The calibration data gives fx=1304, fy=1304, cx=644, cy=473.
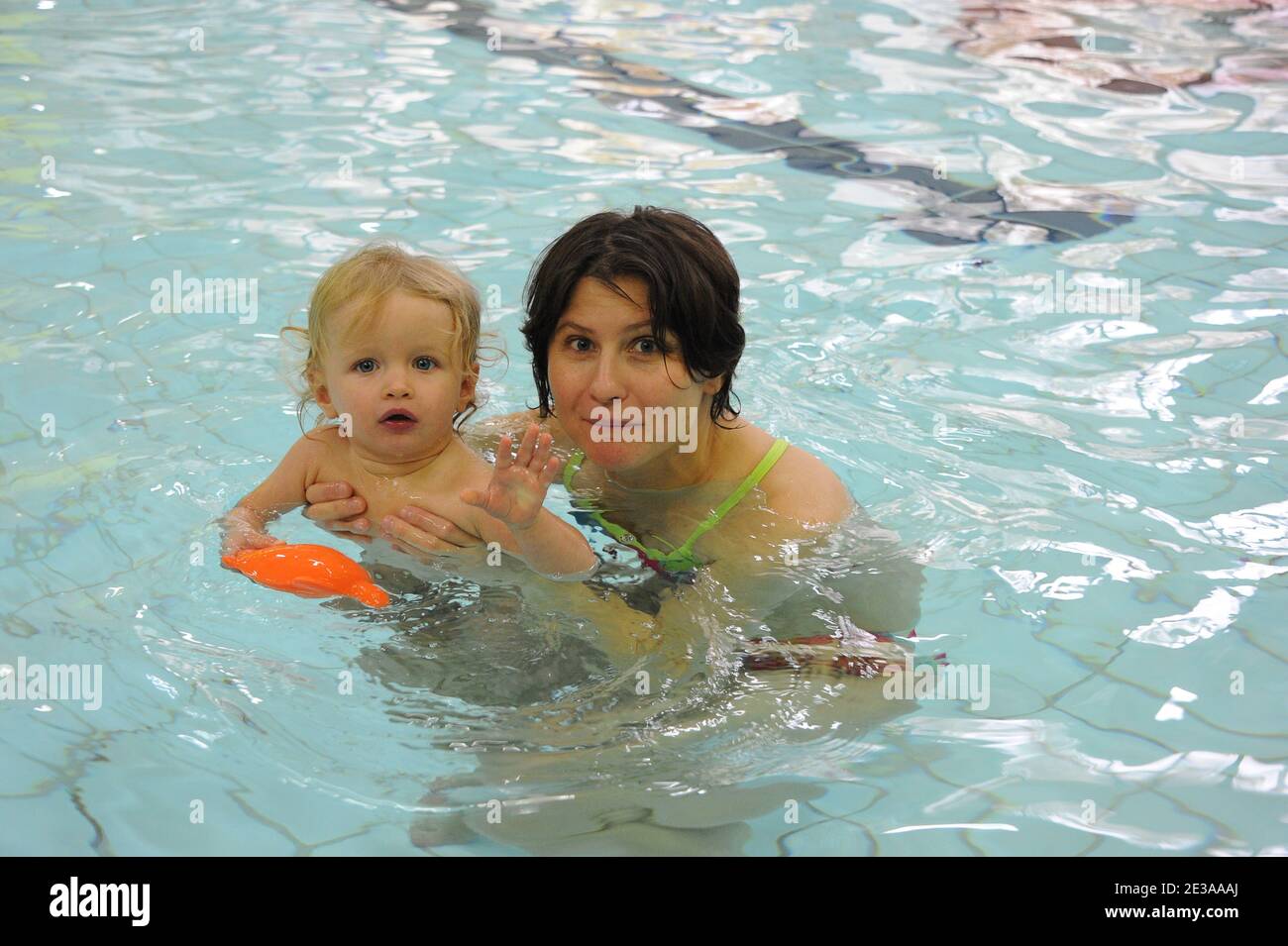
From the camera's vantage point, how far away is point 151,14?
28.2ft

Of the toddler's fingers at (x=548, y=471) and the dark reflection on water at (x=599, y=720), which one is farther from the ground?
the toddler's fingers at (x=548, y=471)

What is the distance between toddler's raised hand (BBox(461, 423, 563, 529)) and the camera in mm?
2527

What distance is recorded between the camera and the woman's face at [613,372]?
2.70 metres

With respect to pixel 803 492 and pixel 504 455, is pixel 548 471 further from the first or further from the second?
pixel 803 492

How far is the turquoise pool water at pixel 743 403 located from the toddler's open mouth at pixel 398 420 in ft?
1.21

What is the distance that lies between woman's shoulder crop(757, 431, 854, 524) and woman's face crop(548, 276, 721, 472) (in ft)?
1.26

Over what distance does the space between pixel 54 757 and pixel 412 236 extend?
3.29 m

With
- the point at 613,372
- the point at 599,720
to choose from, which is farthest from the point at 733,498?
the point at 599,720

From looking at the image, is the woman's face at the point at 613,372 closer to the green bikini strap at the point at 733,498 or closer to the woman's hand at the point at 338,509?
the green bikini strap at the point at 733,498

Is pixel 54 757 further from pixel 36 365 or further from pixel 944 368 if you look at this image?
pixel 944 368

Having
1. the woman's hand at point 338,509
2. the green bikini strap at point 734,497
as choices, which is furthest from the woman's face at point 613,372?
the woman's hand at point 338,509

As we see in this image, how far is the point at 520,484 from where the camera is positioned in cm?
254

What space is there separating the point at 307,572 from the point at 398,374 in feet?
1.53

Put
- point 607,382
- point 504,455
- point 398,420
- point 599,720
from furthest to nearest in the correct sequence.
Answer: point 398,420
point 599,720
point 607,382
point 504,455
